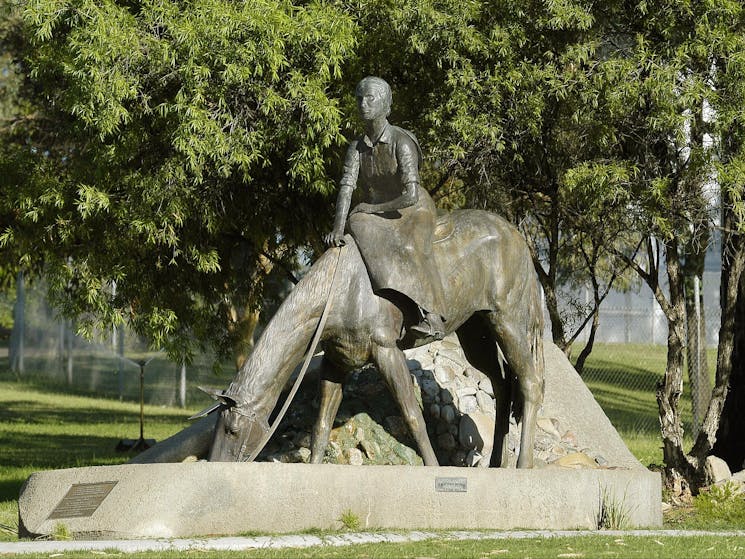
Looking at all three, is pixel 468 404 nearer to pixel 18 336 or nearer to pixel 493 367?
pixel 493 367

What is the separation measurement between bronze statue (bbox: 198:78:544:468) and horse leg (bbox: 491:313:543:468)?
0.04 ft

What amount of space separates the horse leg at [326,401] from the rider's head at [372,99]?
192 cm

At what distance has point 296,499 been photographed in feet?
25.4

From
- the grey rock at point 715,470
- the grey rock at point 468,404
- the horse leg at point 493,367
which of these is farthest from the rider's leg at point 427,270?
the grey rock at point 715,470

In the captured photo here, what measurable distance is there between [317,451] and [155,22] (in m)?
5.78

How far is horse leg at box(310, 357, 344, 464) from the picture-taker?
8875 mm

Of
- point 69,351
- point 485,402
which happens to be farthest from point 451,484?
point 69,351

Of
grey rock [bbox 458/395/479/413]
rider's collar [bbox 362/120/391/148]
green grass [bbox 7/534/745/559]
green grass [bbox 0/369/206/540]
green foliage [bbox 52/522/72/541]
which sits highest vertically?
rider's collar [bbox 362/120/391/148]

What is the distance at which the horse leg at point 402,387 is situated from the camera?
28.0ft

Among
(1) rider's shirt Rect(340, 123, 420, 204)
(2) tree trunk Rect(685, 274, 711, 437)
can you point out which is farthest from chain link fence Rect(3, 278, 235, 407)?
(1) rider's shirt Rect(340, 123, 420, 204)

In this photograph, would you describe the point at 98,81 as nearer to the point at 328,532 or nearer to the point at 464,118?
the point at 464,118

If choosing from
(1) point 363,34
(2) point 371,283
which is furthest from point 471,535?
(1) point 363,34

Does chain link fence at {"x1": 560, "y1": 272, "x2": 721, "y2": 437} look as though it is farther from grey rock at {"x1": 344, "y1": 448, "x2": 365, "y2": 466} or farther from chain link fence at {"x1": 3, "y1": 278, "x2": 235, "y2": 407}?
grey rock at {"x1": 344, "y1": 448, "x2": 365, "y2": 466}

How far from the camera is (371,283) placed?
8.64 metres
